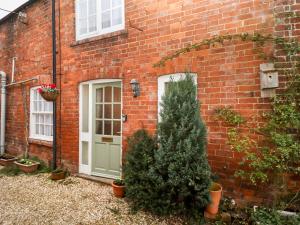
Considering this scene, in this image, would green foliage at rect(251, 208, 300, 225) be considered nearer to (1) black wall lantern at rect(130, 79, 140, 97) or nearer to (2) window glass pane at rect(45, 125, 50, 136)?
(1) black wall lantern at rect(130, 79, 140, 97)

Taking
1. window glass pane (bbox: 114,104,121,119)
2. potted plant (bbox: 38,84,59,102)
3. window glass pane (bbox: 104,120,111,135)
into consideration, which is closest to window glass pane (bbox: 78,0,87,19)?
potted plant (bbox: 38,84,59,102)

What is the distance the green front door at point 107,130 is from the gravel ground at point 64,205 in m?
0.48

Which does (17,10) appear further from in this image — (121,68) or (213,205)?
(213,205)

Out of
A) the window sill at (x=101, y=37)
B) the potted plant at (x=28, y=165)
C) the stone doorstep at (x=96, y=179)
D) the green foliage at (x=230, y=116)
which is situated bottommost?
the stone doorstep at (x=96, y=179)

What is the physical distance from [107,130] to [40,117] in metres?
2.95

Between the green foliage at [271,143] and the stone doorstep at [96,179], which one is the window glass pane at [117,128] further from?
the green foliage at [271,143]

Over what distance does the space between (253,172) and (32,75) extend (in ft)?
22.2

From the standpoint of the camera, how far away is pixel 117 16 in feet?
17.4

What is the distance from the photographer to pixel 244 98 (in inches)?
146

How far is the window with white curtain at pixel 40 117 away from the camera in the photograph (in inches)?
272

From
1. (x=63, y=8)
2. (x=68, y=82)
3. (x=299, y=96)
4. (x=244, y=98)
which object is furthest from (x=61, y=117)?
(x=299, y=96)

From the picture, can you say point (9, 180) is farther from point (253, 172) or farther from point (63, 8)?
point (253, 172)

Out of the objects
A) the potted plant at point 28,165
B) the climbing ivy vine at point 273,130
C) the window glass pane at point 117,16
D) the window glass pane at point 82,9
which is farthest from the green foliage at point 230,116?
the potted plant at point 28,165

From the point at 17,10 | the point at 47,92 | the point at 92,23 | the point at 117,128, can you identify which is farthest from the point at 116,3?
the point at 17,10
